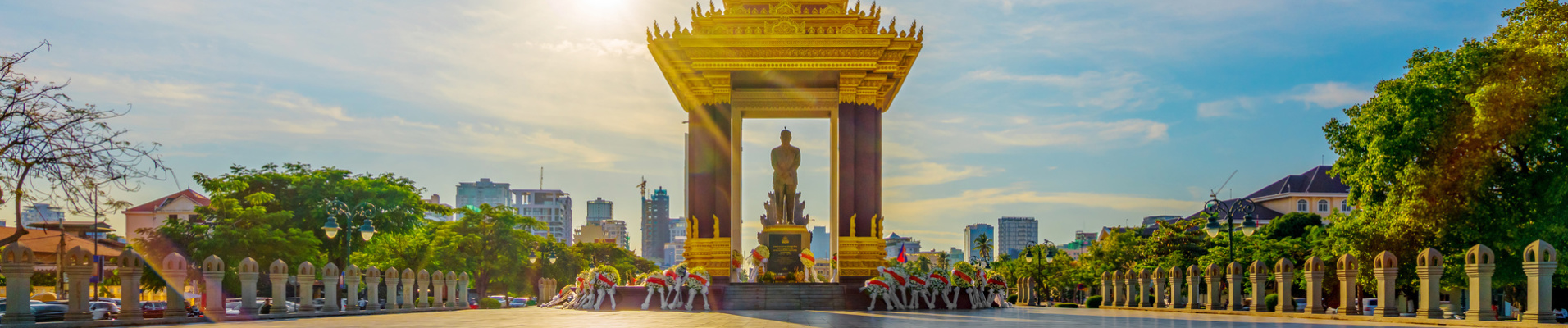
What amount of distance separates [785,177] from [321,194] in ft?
78.5

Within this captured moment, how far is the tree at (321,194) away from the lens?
46.8m

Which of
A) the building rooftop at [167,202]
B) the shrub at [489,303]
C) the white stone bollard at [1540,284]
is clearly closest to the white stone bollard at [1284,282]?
the white stone bollard at [1540,284]

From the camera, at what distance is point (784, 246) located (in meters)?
32.7

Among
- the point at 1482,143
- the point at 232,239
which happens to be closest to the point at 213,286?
the point at 232,239

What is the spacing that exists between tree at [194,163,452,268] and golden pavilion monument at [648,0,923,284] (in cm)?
2075

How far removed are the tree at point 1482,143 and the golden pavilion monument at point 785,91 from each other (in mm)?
12299

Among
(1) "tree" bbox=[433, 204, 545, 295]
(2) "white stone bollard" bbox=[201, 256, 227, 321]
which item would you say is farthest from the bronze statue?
(1) "tree" bbox=[433, 204, 545, 295]

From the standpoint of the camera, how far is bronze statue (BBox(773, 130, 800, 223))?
3394 cm

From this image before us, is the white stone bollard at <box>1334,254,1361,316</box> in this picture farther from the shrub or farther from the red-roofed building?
the red-roofed building

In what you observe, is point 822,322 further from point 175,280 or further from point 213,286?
point 213,286

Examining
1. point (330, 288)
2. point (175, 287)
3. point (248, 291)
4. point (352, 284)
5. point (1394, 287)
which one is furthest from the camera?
point (352, 284)

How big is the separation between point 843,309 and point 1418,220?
44.2ft

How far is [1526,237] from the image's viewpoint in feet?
84.2

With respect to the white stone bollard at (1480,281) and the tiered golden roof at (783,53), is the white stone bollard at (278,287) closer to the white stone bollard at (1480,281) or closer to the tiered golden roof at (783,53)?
the tiered golden roof at (783,53)
